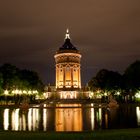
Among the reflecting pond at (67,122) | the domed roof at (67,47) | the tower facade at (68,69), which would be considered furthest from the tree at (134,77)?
the domed roof at (67,47)

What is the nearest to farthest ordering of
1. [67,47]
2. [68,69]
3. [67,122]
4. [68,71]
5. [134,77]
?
1. [67,122]
2. [134,77]
3. [68,71]
4. [68,69]
5. [67,47]

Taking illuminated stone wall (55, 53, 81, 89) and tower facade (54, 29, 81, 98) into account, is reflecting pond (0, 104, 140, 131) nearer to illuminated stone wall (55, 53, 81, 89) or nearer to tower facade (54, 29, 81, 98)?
tower facade (54, 29, 81, 98)

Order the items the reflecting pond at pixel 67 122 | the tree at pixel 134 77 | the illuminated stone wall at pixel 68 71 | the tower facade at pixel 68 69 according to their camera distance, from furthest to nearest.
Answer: the illuminated stone wall at pixel 68 71 < the tower facade at pixel 68 69 < the tree at pixel 134 77 < the reflecting pond at pixel 67 122

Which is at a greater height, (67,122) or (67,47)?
(67,47)

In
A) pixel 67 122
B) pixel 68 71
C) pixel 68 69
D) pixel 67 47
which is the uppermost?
pixel 67 47

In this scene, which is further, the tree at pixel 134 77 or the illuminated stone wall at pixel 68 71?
the illuminated stone wall at pixel 68 71

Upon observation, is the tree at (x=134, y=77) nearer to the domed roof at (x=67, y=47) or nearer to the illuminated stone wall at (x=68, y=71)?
the illuminated stone wall at (x=68, y=71)

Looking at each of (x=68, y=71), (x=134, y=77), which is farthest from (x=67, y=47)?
(x=134, y=77)

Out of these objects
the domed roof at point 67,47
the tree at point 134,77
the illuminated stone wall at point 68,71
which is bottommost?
the tree at point 134,77

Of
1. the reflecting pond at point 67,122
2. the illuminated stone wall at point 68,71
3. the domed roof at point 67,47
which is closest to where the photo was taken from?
the reflecting pond at point 67,122

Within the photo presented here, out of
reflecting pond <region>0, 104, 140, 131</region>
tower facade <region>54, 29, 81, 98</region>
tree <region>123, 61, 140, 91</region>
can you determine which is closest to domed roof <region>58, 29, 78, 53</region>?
tower facade <region>54, 29, 81, 98</region>

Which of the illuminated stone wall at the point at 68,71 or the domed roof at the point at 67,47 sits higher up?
the domed roof at the point at 67,47

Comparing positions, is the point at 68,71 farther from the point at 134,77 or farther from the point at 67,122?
the point at 67,122

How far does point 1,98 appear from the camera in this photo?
84.9 metres
